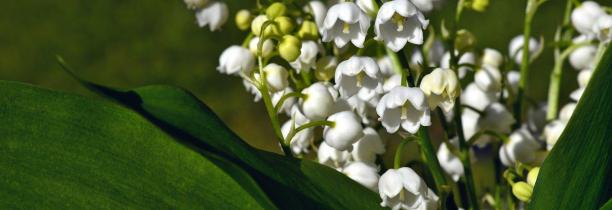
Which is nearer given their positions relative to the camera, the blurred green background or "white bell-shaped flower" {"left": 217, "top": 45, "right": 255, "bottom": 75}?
"white bell-shaped flower" {"left": 217, "top": 45, "right": 255, "bottom": 75}

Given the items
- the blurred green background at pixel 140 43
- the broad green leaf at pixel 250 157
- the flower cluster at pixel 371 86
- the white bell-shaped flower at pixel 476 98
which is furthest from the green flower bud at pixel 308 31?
the blurred green background at pixel 140 43

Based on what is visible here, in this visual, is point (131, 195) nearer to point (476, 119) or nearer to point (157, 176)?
point (157, 176)

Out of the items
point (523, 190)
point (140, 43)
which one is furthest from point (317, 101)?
point (140, 43)

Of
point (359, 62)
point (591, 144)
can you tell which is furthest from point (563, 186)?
point (359, 62)

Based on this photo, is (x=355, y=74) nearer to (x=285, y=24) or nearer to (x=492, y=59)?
(x=285, y=24)

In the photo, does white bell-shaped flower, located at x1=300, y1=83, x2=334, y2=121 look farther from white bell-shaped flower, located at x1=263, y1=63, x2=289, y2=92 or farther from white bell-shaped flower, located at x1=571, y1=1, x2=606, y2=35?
white bell-shaped flower, located at x1=571, y1=1, x2=606, y2=35

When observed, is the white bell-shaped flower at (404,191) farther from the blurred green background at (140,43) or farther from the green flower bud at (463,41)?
the blurred green background at (140,43)

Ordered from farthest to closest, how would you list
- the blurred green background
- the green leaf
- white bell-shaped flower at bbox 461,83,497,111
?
the blurred green background, white bell-shaped flower at bbox 461,83,497,111, the green leaf

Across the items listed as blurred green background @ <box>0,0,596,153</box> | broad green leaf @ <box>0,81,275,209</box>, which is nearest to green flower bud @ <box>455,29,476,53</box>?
broad green leaf @ <box>0,81,275,209</box>
